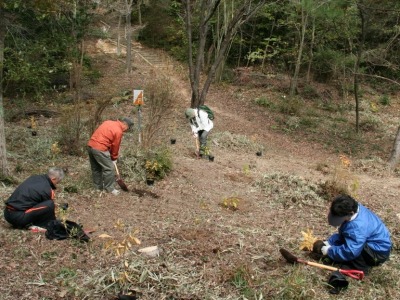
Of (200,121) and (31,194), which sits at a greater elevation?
(200,121)

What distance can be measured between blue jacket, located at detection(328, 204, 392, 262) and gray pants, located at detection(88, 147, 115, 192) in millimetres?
3864

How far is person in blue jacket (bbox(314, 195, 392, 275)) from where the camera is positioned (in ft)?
13.1

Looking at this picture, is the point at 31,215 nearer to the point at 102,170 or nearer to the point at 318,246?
the point at 102,170

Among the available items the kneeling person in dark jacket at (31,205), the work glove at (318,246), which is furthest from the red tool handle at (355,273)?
the kneeling person in dark jacket at (31,205)

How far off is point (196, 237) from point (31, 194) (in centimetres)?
205

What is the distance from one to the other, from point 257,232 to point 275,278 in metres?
1.32

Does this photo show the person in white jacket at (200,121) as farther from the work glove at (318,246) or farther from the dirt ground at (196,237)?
the work glove at (318,246)

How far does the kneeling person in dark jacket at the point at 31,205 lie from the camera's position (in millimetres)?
4914

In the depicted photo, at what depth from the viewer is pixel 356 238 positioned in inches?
158

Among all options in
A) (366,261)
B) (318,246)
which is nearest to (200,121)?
(318,246)

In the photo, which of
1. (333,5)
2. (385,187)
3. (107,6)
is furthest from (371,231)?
(107,6)

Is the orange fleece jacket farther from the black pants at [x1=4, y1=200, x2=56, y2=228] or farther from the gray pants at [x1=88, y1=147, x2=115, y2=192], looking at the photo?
the black pants at [x1=4, y1=200, x2=56, y2=228]

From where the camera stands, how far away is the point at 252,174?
8945 mm

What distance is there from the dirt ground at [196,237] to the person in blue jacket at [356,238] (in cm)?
21
